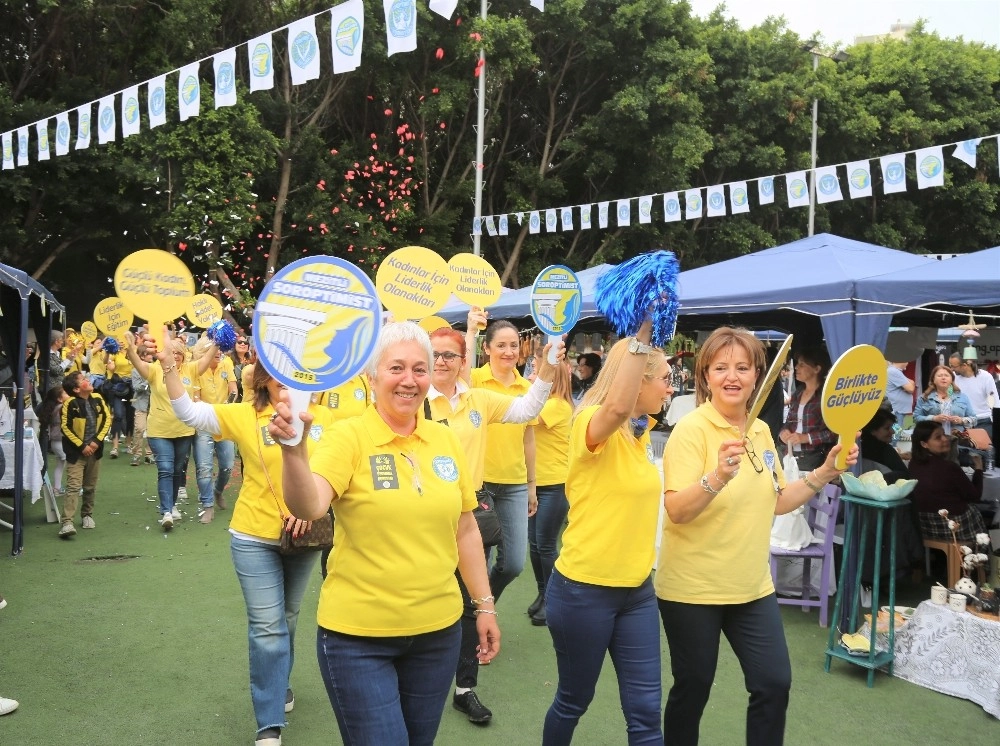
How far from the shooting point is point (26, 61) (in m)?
16.3

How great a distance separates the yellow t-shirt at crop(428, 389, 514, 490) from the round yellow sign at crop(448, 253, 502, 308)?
6.71ft

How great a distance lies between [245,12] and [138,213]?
179 inches

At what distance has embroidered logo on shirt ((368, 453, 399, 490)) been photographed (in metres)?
2.32

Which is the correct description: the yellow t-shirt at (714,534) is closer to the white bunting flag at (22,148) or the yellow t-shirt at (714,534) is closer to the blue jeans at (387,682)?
the blue jeans at (387,682)

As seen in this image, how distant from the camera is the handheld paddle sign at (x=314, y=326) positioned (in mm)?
1959

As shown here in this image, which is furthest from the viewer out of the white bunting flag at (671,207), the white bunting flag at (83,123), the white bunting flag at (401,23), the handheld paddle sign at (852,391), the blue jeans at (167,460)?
the white bunting flag at (671,207)

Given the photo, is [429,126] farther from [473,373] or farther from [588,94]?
[473,373]

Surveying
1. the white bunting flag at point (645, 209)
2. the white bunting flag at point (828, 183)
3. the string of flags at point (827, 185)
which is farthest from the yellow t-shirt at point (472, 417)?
the white bunting flag at point (645, 209)

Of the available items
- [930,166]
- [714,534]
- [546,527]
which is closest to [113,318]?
[546,527]

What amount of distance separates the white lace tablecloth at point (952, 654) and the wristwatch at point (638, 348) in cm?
300

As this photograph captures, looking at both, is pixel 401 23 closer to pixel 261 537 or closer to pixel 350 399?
pixel 350 399

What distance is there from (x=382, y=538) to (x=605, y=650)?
0.95 m

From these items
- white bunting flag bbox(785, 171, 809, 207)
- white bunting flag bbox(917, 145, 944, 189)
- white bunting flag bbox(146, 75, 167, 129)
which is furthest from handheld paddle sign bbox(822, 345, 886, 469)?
white bunting flag bbox(785, 171, 809, 207)

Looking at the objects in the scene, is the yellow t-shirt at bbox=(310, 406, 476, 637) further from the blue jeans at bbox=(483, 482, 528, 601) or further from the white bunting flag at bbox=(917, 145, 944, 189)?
the white bunting flag at bbox=(917, 145, 944, 189)
